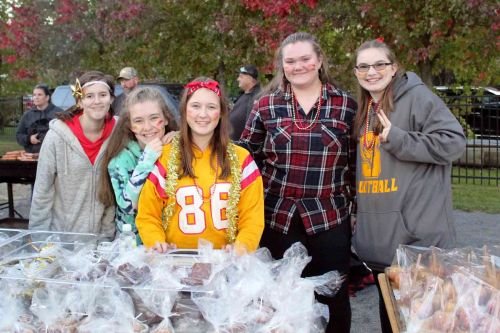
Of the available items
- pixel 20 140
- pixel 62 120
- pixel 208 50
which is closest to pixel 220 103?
pixel 62 120

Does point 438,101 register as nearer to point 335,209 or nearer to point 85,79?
point 335,209

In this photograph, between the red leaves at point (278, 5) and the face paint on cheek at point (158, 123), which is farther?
the red leaves at point (278, 5)

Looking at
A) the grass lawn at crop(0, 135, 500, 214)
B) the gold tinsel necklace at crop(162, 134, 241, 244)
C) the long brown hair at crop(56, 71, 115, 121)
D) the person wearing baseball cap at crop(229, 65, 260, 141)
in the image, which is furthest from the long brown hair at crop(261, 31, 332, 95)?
the grass lawn at crop(0, 135, 500, 214)

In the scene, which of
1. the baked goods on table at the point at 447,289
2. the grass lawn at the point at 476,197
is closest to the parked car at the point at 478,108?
the grass lawn at the point at 476,197

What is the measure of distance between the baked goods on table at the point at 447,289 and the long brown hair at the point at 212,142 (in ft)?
3.24

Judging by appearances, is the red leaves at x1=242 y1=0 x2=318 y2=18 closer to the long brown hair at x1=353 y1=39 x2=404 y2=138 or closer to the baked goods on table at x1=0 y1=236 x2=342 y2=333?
the long brown hair at x1=353 y1=39 x2=404 y2=138

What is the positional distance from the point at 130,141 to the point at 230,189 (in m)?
0.71

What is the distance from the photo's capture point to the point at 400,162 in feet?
9.69

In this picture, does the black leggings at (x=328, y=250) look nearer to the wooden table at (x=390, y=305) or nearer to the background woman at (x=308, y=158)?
the background woman at (x=308, y=158)

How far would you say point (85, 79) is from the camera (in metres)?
3.38

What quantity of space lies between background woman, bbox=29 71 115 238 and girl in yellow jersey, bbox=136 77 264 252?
0.55m

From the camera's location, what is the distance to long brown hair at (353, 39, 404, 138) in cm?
300

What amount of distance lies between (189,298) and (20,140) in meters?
6.09

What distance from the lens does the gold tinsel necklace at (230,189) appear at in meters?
2.85
